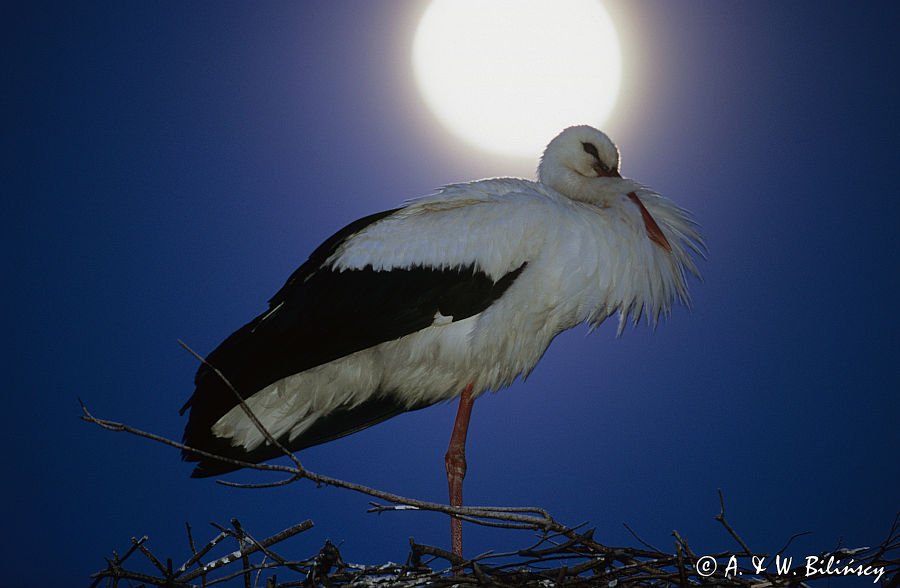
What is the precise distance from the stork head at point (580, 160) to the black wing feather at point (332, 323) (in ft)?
1.94

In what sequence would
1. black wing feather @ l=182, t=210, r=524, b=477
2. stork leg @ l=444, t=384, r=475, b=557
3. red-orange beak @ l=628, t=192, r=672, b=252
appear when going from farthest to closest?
stork leg @ l=444, t=384, r=475, b=557 → red-orange beak @ l=628, t=192, r=672, b=252 → black wing feather @ l=182, t=210, r=524, b=477

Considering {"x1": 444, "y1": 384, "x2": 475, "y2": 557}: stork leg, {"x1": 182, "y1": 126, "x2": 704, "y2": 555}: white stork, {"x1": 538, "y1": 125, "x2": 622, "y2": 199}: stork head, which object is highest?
{"x1": 538, "y1": 125, "x2": 622, "y2": 199}: stork head

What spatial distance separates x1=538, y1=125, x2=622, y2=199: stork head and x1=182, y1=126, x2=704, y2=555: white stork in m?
0.06

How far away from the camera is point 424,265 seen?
9.05 ft

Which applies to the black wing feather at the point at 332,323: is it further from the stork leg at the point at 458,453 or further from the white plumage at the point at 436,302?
the stork leg at the point at 458,453

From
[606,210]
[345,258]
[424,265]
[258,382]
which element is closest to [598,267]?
[606,210]

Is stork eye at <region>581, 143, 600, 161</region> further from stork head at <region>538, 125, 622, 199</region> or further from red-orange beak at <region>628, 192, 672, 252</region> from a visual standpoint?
red-orange beak at <region>628, 192, 672, 252</region>

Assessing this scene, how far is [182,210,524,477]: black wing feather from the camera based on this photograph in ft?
8.91

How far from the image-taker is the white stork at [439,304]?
272cm

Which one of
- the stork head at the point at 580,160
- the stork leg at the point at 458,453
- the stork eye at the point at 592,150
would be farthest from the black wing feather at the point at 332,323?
the stork eye at the point at 592,150

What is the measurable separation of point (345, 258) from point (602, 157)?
3.36ft

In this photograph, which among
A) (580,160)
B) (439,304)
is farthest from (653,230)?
(439,304)

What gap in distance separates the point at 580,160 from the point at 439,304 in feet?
2.81

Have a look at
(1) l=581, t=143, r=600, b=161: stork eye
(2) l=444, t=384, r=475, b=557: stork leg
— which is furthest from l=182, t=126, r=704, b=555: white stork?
(1) l=581, t=143, r=600, b=161: stork eye
